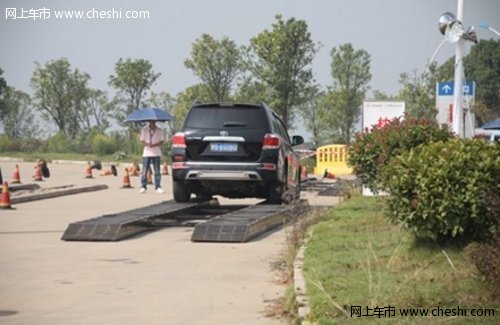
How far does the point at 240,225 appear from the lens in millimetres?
10852

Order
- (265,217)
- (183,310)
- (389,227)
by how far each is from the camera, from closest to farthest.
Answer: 1. (183,310)
2. (389,227)
3. (265,217)

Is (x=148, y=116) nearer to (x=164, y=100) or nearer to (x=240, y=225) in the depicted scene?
(x=240, y=225)

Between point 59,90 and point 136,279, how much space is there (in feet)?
143

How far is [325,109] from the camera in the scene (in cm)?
4288

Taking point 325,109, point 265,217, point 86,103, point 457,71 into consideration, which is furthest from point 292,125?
point 265,217

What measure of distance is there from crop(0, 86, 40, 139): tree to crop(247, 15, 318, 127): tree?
20.2 metres

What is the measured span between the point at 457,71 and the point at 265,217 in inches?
274

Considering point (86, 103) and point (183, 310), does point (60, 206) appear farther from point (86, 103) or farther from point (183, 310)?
point (86, 103)

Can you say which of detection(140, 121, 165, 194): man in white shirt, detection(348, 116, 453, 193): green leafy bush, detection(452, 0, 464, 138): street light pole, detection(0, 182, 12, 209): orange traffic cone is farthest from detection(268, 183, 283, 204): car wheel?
detection(140, 121, 165, 194): man in white shirt

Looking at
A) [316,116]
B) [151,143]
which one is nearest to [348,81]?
[316,116]

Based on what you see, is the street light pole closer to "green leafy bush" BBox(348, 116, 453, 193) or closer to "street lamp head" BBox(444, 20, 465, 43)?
"street lamp head" BBox(444, 20, 465, 43)

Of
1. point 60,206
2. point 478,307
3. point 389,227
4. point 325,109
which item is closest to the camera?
point 478,307

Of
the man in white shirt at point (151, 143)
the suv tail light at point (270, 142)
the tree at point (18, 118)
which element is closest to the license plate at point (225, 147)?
the suv tail light at point (270, 142)

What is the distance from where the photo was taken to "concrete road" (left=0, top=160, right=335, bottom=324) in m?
6.56
